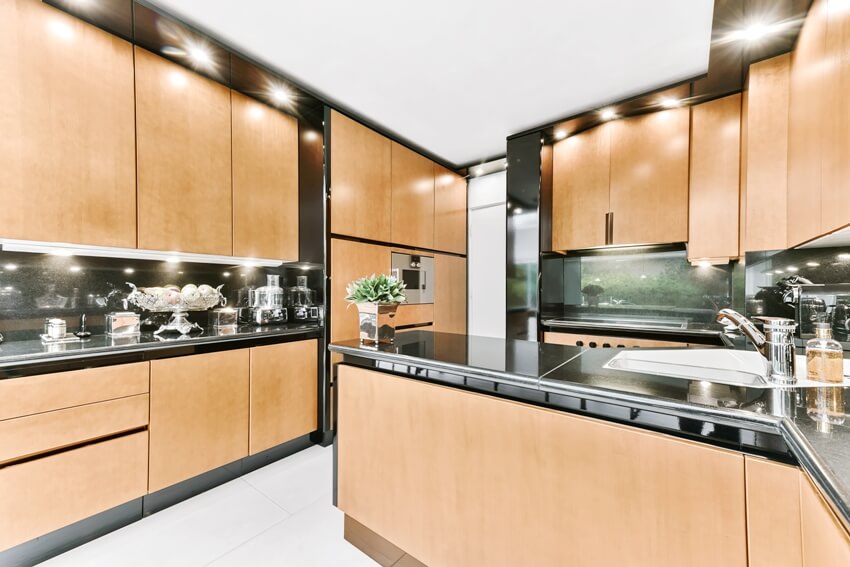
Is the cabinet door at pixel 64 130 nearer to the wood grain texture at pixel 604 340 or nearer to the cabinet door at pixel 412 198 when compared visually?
the cabinet door at pixel 412 198

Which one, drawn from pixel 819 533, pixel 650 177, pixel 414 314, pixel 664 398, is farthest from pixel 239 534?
pixel 650 177

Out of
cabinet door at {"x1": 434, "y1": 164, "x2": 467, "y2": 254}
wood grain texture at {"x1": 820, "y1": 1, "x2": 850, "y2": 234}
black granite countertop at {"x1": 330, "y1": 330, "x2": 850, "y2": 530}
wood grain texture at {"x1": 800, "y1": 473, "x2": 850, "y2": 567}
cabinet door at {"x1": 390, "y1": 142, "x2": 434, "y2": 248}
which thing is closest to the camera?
wood grain texture at {"x1": 800, "y1": 473, "x2": 850, "y2": 567}

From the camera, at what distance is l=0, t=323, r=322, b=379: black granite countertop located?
1.49 meters

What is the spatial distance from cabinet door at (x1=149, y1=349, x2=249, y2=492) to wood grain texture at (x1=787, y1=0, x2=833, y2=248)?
3.03m

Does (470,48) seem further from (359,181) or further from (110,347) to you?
(110,347)

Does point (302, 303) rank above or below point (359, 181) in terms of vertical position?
below

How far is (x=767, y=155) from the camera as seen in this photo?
2080 mm

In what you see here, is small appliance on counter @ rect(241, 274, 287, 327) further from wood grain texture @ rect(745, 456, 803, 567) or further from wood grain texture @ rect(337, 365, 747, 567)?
wood grain texture @ rect(745, 456, 803, 567)

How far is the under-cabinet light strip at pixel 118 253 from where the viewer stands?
5.75 feet

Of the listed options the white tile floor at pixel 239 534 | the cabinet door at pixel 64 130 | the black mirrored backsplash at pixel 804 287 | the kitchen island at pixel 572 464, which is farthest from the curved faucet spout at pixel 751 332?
the cabinet door at pixel 64 130

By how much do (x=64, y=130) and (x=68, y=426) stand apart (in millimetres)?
1459

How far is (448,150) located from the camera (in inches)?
Answer: 150

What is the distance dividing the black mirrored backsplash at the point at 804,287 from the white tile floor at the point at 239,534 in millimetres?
2507

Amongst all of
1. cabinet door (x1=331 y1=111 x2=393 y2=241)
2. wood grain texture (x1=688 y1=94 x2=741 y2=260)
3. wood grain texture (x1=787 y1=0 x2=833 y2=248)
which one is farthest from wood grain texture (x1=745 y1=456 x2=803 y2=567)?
cabinet door (x1=331 y1=111 x2=393 y2=241)
